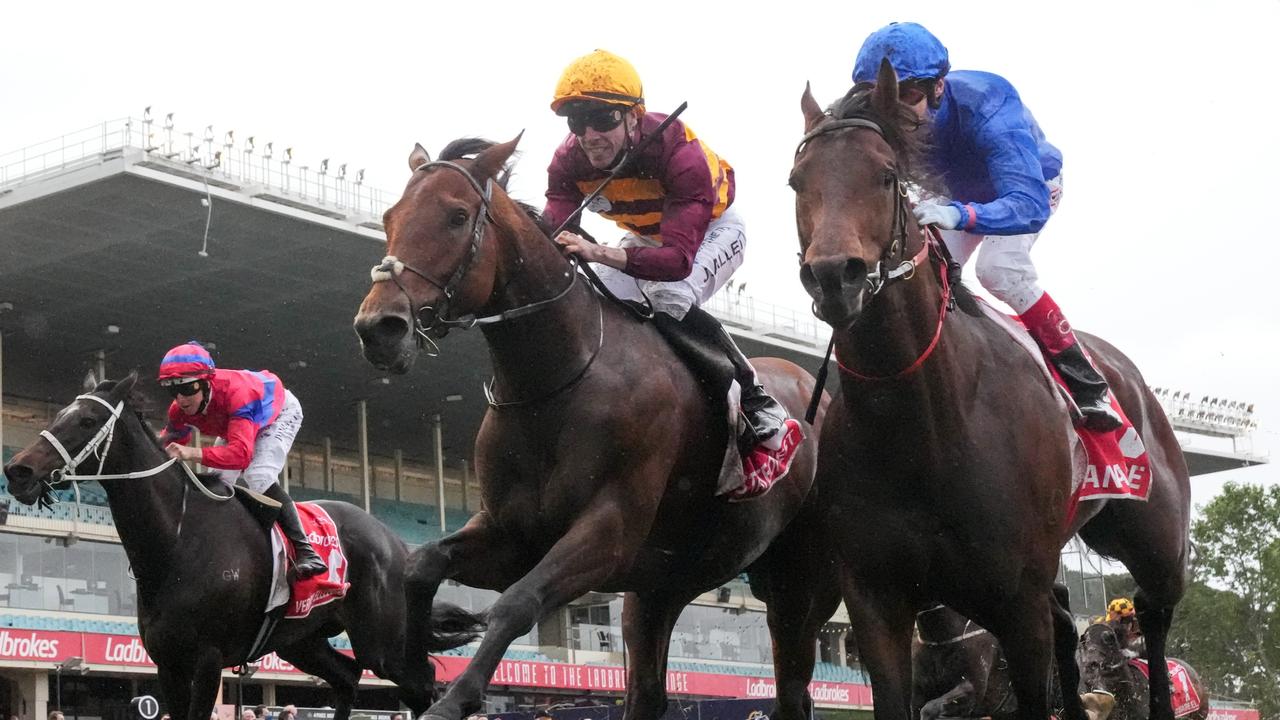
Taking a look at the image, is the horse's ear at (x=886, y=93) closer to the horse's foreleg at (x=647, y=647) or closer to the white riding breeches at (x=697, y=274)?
the white riding breeches at (x=697, y=274)

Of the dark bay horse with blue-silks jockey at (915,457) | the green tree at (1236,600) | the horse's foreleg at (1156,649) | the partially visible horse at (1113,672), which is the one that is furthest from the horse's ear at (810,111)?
the green tree at (1236,600)

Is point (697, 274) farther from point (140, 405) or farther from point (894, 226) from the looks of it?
point (140, 405)

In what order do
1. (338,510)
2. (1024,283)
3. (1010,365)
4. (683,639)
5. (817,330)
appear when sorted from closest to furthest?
(1010,365) < (1024,283) < (338,510) < (683,639) < (817,330)

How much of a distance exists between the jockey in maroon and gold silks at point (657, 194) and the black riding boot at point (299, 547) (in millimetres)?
3946

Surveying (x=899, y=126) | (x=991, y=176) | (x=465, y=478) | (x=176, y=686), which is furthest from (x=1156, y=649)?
(x=465, y=478)

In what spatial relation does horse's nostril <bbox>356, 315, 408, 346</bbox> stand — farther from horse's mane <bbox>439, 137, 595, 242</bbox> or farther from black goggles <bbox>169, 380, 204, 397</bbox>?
black goggles <bbox>169, 380, 204, 397</bbox>

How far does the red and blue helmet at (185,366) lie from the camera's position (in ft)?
27.8

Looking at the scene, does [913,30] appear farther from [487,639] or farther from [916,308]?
[487,639]

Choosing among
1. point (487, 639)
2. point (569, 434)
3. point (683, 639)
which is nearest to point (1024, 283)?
point (569, 434)

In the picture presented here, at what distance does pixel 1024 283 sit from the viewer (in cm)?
618

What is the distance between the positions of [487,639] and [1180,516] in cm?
352

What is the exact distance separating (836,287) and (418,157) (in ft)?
5.35

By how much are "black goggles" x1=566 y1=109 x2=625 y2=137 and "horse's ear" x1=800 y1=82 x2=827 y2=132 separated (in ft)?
2.54

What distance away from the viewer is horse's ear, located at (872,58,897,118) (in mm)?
5246
